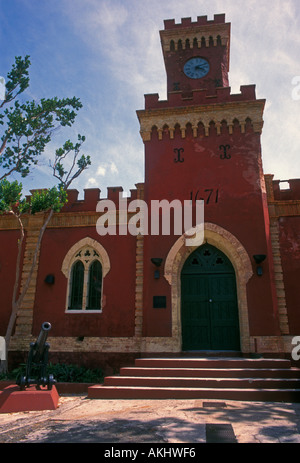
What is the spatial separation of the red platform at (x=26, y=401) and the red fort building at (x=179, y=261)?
3.58 m

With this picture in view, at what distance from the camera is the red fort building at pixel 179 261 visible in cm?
1013

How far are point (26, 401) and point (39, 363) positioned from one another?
0.83 m

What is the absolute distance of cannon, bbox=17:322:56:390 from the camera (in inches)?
275

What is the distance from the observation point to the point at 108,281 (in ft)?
38.2

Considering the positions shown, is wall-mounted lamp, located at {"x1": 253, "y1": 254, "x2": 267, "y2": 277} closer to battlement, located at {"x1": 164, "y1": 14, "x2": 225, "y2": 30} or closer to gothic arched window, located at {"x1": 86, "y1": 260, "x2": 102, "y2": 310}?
gothic arched window, located at {"x1": 86, "y1": 260, "x2": 102, "y2": 310}

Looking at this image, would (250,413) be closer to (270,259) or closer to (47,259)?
(270,259)

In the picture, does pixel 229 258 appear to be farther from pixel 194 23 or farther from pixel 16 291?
pixel 194 23

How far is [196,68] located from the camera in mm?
14070

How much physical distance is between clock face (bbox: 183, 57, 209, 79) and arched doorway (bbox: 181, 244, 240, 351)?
7.79 m

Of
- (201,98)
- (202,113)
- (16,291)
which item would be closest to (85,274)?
(16,291)

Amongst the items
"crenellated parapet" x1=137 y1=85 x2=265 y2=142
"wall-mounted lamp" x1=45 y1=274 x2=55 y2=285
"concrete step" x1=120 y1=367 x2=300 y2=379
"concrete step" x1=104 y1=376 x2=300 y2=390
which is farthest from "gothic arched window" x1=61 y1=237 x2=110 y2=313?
"crenellated parapet" x1=137 y1=85 x2=265 y2=142

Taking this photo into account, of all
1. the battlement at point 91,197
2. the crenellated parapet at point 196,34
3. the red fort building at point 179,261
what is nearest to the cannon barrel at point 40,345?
the red fort building at point 179,261

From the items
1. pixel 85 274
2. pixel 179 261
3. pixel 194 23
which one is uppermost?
pixel 194 23

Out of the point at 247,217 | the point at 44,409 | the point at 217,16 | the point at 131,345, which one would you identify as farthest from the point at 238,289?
the point at 217,16
